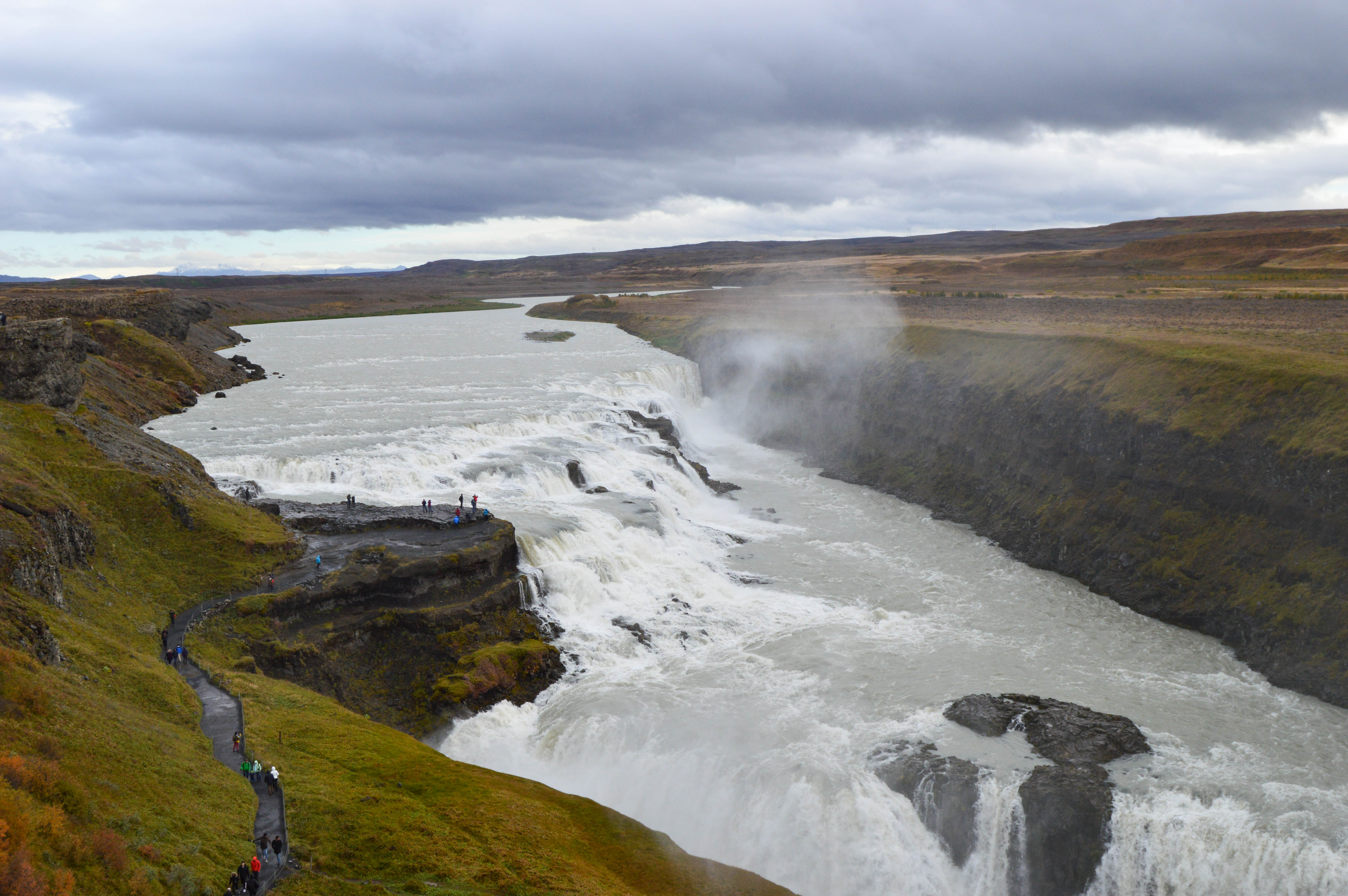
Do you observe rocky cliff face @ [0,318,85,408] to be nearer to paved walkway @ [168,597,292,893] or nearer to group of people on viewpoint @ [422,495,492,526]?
paved walkway @ [168,597,292,893]

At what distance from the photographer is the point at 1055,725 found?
27500 millimetres

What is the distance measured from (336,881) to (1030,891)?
17.2 m

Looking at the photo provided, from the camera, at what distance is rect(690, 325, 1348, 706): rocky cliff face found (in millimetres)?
33500

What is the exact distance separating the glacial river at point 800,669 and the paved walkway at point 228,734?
7.40 m

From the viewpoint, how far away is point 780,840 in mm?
24781

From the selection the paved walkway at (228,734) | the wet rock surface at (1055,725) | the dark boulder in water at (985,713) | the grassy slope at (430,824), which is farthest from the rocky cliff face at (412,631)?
the wet rock surface at (1055,725)

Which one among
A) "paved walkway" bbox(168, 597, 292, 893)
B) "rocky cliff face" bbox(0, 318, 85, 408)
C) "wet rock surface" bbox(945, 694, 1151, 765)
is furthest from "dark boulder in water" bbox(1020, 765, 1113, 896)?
"rocky cliff face" bbox(0, 318, 85, 408)

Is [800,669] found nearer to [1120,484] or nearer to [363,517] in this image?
[363,517]

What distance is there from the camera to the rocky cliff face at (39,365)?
124 feet

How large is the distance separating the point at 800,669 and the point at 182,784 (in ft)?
67.6

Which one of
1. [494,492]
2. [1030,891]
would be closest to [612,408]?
[494,492]

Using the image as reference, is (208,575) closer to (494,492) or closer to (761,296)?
(494,492)

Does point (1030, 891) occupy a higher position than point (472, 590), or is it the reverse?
point (472, 590)

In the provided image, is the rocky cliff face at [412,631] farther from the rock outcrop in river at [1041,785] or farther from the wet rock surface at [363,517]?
the rock outcrop in river at [1041,785]
